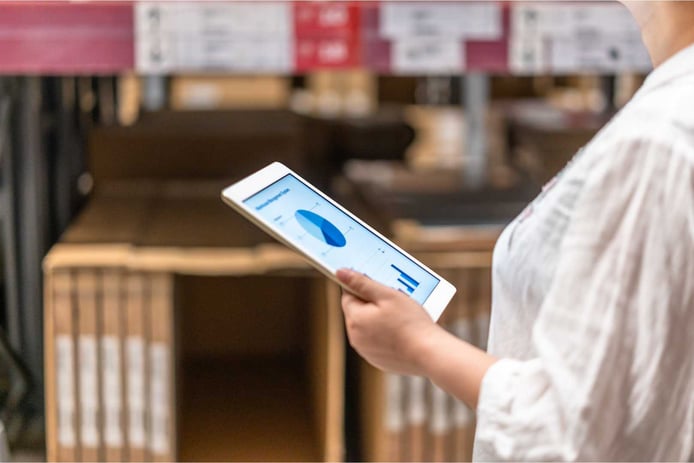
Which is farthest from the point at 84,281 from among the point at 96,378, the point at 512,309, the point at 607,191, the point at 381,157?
the point at 381,157

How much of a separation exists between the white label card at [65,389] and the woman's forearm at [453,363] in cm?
67

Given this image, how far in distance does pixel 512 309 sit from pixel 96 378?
0.66 m

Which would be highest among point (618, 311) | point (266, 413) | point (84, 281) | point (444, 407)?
point (618, 311)

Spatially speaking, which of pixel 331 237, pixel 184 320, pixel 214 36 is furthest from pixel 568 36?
pixel 184 320

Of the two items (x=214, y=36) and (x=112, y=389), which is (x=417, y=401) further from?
(x=214, y=36)

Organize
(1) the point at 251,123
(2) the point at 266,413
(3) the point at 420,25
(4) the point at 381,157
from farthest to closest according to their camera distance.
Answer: (4) the point at 381,157, (1) the point at 251,123, (2) the point at 266,413, (3) the point at 420,25

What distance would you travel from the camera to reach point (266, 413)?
172cm

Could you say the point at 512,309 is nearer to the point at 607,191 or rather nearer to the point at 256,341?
the point at 607,191

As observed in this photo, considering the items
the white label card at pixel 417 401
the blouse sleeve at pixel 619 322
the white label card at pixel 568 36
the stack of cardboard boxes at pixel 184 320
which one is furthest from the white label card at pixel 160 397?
the blouse sleeve at pixel 619 322

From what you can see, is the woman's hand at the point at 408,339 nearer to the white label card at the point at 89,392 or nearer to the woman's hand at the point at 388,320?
the woman's hand at the point at 388,320

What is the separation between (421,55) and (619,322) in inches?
24.7

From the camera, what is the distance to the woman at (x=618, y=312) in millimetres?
713

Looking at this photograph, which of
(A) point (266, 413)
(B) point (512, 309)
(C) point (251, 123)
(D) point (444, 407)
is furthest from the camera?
(C) point (251, 123)

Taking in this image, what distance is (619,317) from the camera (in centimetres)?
71
